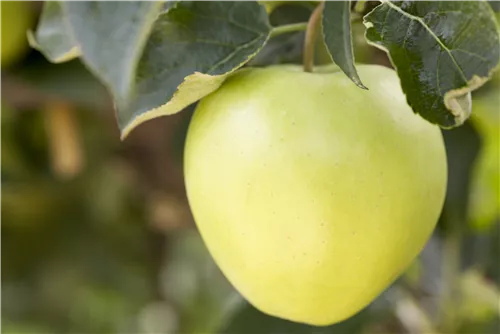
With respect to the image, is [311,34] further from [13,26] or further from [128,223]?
[128,223]

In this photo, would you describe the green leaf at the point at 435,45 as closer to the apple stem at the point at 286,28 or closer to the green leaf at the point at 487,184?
the apple stem at the point at 286,28

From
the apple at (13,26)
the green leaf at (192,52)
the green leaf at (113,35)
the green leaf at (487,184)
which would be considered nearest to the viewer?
the green leaf at (113,35)

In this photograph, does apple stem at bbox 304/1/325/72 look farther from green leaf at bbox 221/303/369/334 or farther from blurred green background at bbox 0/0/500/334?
green leaf at bbox 221/303/369/334

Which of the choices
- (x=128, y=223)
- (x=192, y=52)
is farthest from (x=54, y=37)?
(x=128, y=223)

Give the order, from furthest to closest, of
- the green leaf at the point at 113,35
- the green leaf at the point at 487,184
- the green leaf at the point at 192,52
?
the green leaf at the point at 487,184
the green leaf at the point at 192,52
the green leaf at the point at 113,35

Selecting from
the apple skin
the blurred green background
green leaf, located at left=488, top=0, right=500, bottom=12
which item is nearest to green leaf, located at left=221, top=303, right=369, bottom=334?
the blurred green background

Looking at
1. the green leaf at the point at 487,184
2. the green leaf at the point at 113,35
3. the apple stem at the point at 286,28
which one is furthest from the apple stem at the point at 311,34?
the green leaf at the point at 487,184
